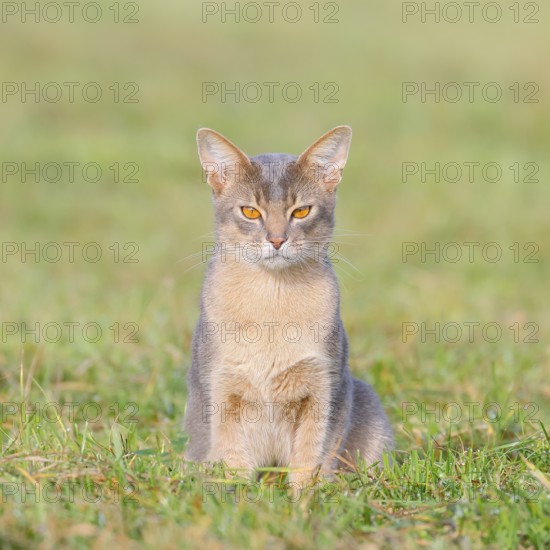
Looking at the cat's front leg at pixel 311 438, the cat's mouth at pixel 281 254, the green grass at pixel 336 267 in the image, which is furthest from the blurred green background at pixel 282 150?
the cat's mouth at pixel 281 254

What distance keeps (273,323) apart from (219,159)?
80 centimetres

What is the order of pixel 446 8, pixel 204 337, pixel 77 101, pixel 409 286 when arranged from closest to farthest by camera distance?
pixel 204 337 → pixel 409 286 → pixel 77 101 → pixel 446 8

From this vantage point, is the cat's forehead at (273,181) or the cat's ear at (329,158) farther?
the cat's ear at (329,158)

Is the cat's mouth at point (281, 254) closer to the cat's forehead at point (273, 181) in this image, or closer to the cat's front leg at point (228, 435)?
the cat's forehead at point (273, 181)

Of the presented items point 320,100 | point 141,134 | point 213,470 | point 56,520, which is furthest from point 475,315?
point 320,100

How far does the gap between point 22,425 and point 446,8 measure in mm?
15166

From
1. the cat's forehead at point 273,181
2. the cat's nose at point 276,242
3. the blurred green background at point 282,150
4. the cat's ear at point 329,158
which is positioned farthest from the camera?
the blurred green background at point 282,150

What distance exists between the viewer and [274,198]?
4047 millimetres

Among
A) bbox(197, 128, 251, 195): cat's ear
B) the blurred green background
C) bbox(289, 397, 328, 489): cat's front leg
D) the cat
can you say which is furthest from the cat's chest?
the blurred green background

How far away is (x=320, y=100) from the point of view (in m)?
14.0

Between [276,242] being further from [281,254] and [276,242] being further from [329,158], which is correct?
[329,158]

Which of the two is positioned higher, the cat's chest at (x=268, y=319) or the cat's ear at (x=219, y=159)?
the cat's ear at (x=219, y=159)

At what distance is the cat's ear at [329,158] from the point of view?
13.6 feet

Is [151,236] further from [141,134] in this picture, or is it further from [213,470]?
[213,470]
